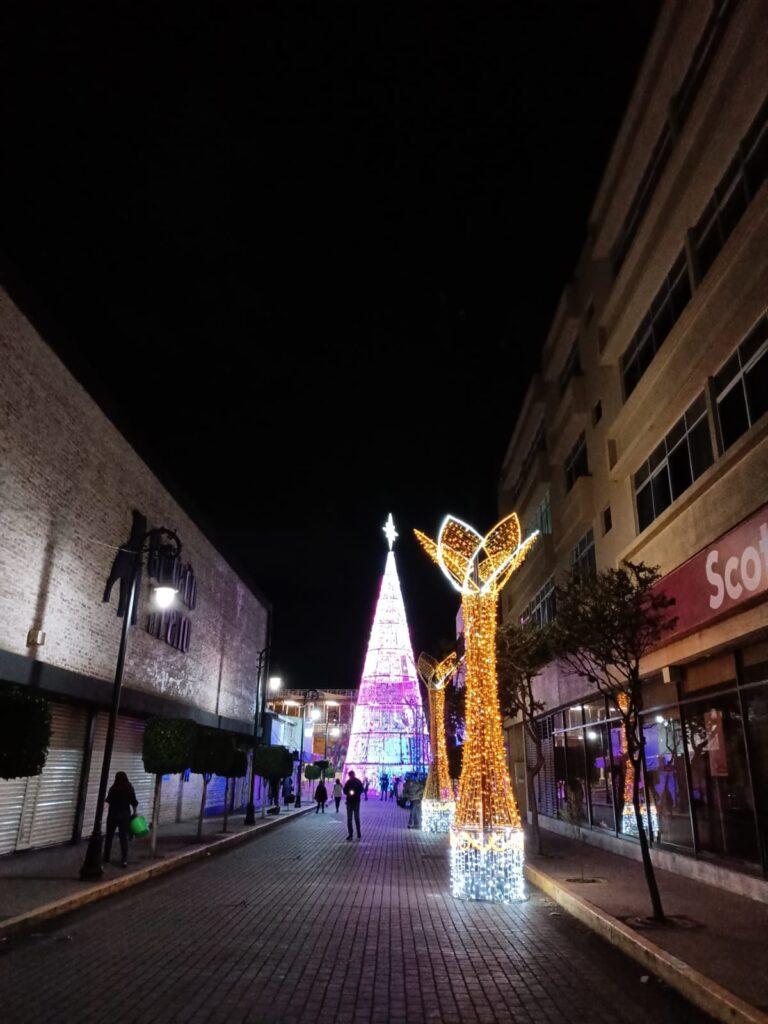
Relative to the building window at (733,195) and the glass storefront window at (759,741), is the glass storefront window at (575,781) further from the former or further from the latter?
the building window at (733,195)

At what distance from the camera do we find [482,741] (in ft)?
40.6

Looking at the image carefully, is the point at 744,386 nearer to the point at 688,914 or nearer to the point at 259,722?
the point at 688,914

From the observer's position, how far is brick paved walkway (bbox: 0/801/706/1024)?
6172mm

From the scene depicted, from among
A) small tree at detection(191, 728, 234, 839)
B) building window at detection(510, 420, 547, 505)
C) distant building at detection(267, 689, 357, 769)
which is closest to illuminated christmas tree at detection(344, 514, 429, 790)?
building window at detection(510, 420, 547, 505)

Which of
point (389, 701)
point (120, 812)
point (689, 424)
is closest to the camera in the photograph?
point (689, 424)

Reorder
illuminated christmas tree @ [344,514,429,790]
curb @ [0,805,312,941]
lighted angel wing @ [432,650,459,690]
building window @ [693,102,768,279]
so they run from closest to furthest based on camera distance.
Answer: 1. curb @ [0,805,312,941]
2. building window @ [693,102,768,279]
3. lighted angel wing @ [432,650,459,690]
4. illuminated christmas tree @ [344,514,429,790]

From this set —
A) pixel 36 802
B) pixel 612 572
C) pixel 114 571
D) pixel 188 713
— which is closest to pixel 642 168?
pixel 612 572

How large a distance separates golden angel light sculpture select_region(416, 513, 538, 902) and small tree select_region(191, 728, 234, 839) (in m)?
11.4

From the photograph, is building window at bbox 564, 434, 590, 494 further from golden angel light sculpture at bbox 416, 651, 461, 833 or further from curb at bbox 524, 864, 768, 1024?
curb at bbox 524, 864, 768, 1024

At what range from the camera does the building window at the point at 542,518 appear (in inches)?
1120

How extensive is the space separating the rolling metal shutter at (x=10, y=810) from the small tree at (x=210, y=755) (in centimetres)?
499

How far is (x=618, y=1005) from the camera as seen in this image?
638 cm

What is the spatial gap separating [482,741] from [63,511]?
10954 millimetres

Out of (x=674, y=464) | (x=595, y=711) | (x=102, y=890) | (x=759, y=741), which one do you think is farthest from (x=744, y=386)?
(x=102, y=890)
